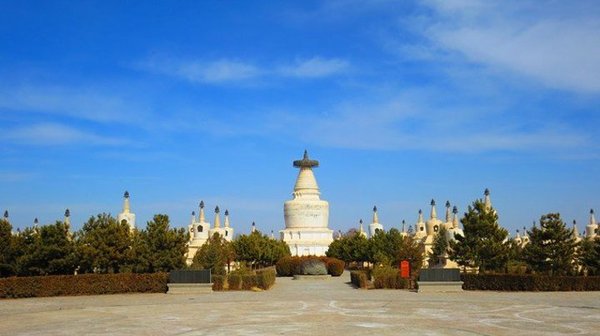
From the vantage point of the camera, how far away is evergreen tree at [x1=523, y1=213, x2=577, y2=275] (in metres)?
41.8

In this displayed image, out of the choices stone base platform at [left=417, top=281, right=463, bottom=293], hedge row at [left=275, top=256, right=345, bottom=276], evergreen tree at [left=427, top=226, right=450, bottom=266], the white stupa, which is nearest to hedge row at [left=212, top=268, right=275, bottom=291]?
stone base platform at [left=417, top=281, right=463, bottom=293]

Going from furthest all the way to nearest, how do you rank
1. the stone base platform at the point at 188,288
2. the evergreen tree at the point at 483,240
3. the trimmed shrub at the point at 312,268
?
the trimmed shrub at the point at 312,268, the evergreen tree at the point at 483,240, the stone base platform at the point at 188,288

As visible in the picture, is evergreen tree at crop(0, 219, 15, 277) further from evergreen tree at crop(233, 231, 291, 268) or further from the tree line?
evergreen tree at crop(233, 231, 291, 268)

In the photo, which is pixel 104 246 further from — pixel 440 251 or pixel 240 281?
pixel 440 251

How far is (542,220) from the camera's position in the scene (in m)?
42.6

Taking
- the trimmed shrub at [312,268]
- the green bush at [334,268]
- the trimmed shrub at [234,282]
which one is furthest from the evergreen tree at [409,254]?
the trimmed shrub at [234,282]

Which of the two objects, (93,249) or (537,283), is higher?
(93,249)

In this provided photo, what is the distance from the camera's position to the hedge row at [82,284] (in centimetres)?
3366

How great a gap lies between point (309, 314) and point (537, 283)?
17069 millimetres

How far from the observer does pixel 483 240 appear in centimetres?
4309

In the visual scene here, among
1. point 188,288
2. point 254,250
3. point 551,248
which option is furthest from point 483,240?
point 254,250

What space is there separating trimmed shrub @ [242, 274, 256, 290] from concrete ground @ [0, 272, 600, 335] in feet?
14.9

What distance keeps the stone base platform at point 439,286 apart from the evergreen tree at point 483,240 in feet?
23.9

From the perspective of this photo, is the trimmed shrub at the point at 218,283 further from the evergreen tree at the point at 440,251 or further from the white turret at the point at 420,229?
the white turret at the point at 420,229
